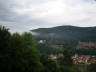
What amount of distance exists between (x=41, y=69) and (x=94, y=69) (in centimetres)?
2728

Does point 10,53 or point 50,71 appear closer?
point 10,53

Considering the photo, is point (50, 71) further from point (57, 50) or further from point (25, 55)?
point (57, 50)

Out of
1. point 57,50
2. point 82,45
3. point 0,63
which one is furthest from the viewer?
point 82,45

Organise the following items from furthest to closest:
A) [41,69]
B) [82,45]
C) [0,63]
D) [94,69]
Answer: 1. [82,45]
2. [94,69]
3. [41,69]
4. [0,63]

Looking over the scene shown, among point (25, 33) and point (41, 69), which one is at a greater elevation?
point (25, 33)

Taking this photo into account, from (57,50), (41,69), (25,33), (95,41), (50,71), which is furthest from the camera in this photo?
(95,41)

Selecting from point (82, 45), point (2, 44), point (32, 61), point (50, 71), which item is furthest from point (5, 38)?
point (82, 45)

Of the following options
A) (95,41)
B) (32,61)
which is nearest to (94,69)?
(32,61)

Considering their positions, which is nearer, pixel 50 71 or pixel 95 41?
pixel 50 71

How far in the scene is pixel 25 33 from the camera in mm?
52031

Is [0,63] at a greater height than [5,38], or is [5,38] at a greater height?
[5,38]

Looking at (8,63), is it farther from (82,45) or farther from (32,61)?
(82,45)

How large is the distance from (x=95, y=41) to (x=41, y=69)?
145m

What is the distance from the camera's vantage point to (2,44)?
34469mm
